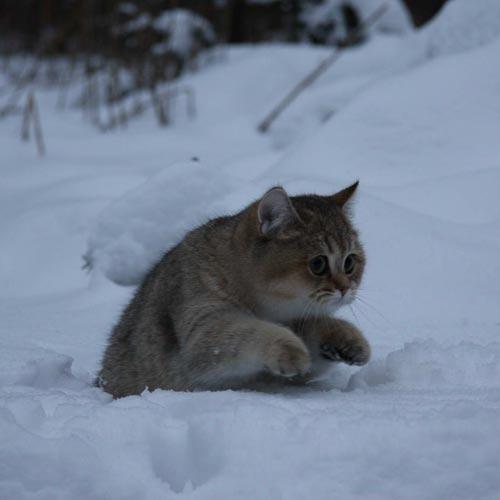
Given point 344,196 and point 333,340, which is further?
point 344,196

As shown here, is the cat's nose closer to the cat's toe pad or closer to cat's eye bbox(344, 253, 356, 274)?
cat's eye bbox(344, 253, 356, 274)

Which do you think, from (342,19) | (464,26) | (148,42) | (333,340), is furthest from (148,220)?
(342,19)

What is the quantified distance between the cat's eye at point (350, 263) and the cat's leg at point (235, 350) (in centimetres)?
40

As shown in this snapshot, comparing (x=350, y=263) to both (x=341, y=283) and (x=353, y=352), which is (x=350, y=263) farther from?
(x=353, y=352)

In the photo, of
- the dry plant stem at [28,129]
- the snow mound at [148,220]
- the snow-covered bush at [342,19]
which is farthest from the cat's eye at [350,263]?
the snow-covered bush at [342,19]

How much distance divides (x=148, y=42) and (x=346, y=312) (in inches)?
276

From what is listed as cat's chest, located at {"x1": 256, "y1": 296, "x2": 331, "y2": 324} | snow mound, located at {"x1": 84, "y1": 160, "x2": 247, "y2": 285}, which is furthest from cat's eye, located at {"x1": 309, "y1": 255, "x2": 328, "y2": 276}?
snow mound, located at {"x1": 84, "y1": 160, "x2": 247, "y2": 285}

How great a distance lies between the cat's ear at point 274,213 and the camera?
114 inches

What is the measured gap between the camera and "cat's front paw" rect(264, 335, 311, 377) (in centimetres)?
255

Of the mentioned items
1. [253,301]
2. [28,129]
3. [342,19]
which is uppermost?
[253,301]

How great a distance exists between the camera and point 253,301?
9.50 feet

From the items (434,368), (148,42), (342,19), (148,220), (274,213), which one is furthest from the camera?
(342,19)

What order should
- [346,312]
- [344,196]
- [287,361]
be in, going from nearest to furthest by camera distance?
[287,361] → [344,196] → [346,312]

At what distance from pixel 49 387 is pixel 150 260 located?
1.72 metres
